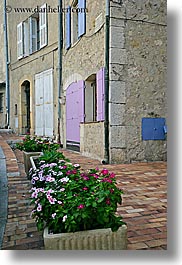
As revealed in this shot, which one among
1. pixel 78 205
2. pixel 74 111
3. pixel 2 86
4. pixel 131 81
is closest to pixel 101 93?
pixel 131 81

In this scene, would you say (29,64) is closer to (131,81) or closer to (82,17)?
(82,17)

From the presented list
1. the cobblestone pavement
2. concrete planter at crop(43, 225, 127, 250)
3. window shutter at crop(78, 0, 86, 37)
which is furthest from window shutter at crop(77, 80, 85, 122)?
concrete planter at crop(43, 225, 127, 250)

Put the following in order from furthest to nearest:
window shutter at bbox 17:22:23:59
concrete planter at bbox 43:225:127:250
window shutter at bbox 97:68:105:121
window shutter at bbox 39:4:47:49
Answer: window shutter at bbox 17:22:23:59 < window shutter at bbox 39:4:47:49 < window shutter at bbox 97:68:105:121 < concrete planter at bbox 43:225:127:250

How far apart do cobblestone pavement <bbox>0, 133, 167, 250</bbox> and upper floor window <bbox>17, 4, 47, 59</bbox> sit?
432 centimetres

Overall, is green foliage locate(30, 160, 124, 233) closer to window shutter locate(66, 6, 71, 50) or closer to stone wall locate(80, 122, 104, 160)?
stone wall locate(80, 122, 104, 160)

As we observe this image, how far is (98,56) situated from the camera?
4.16 metres

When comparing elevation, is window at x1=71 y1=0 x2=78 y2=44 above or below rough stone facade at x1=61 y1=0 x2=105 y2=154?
above

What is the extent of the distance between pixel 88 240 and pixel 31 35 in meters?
6.77

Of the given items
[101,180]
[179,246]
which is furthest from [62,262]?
[179,246]

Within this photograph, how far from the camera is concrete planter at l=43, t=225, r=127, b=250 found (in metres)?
1.25

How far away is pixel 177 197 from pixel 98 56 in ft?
10.3

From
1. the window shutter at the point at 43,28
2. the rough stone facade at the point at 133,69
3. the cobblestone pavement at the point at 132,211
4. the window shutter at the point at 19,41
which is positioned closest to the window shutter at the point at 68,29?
the window shutter at the point at 43,28

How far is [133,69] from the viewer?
3.87 meters

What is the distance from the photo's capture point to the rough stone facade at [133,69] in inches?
149
